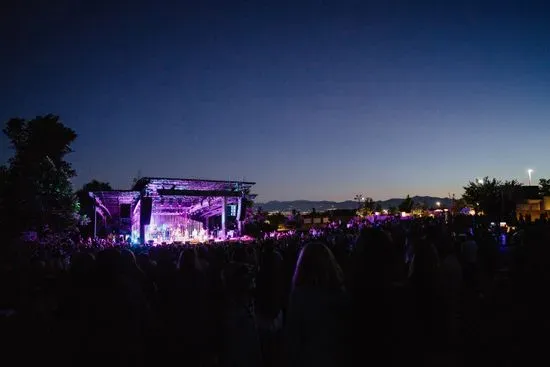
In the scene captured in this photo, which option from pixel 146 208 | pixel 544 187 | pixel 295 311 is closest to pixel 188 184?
pixel 146 208

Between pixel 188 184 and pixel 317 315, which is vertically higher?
pixel 188 184

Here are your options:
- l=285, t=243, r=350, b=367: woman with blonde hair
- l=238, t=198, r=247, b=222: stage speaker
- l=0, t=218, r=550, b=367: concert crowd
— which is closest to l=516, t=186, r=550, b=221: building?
l=238, t=198, r=247, b=222: stage speaker

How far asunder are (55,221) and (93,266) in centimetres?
2174

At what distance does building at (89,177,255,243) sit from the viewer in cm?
2956

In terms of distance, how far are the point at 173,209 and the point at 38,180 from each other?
55.9 ft

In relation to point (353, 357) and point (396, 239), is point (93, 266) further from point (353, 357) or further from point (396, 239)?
point (396, 239)

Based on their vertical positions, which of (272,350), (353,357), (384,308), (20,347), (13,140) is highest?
(13,140)

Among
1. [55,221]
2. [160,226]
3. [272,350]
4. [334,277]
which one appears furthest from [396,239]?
[160,226]

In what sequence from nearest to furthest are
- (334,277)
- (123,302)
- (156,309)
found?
(334,277), (123,302), (156,309)

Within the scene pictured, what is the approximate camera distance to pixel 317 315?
2.97 meters

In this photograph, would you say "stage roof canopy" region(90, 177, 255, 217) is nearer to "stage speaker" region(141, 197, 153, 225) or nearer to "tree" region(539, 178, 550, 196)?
"stage speaker" region(141, 197, 153, 225)

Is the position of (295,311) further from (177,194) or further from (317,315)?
(177,194)

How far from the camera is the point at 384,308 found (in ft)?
8.98

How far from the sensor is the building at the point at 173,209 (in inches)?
1164
